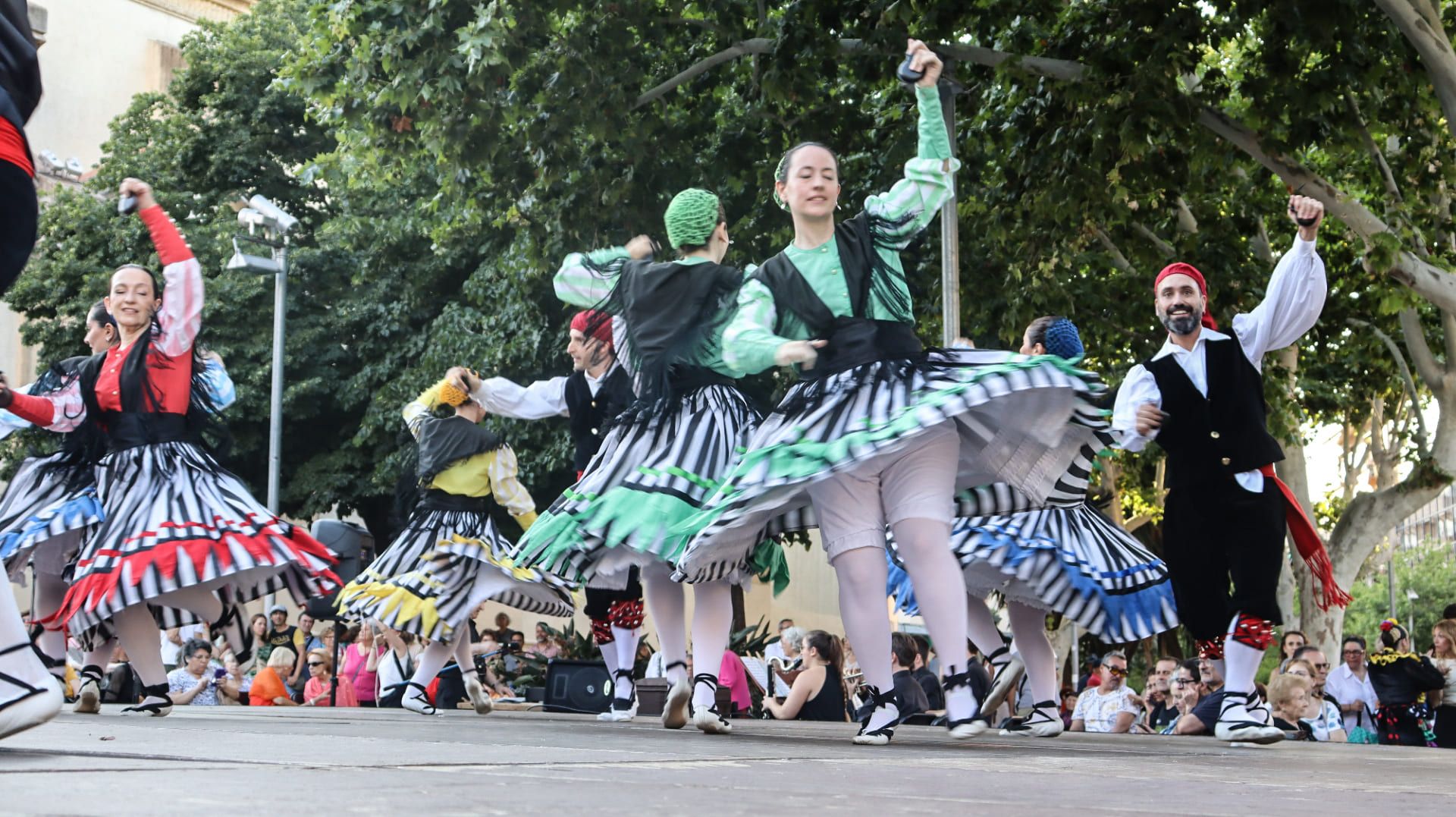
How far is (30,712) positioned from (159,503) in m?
3.89

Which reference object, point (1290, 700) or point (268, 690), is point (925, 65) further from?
point (268, 690)

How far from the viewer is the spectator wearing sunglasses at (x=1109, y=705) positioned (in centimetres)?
1202

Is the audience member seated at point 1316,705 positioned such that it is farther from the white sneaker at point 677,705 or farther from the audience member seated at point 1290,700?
the white sneaker at point 677,705

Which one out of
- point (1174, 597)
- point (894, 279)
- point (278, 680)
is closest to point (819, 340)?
point (894, 279)

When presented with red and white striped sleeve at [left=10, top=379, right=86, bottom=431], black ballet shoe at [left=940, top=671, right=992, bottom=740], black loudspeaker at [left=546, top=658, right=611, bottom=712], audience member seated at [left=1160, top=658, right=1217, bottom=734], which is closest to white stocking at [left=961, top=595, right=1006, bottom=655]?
black ballet shoe at [left=940, top=671, right=992, bottom=740]

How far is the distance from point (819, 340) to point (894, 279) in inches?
18.2

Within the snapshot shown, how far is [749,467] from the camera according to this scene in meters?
5.62

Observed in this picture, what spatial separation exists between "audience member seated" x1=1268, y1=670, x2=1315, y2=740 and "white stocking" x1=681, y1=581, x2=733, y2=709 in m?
4.78

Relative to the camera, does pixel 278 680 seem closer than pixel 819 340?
No

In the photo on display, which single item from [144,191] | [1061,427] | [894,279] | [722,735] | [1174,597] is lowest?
[722,735]

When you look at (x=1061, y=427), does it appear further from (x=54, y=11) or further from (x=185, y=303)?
(x=54, y=11)

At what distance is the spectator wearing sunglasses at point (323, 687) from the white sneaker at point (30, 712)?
38.2ft

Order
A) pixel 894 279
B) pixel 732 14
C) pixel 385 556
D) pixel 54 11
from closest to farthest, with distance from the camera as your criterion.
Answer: pixel 894 279
pixel 385 556
pixel 732 14
pixel 54 11

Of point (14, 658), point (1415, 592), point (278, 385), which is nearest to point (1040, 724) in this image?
point (14, 658)
